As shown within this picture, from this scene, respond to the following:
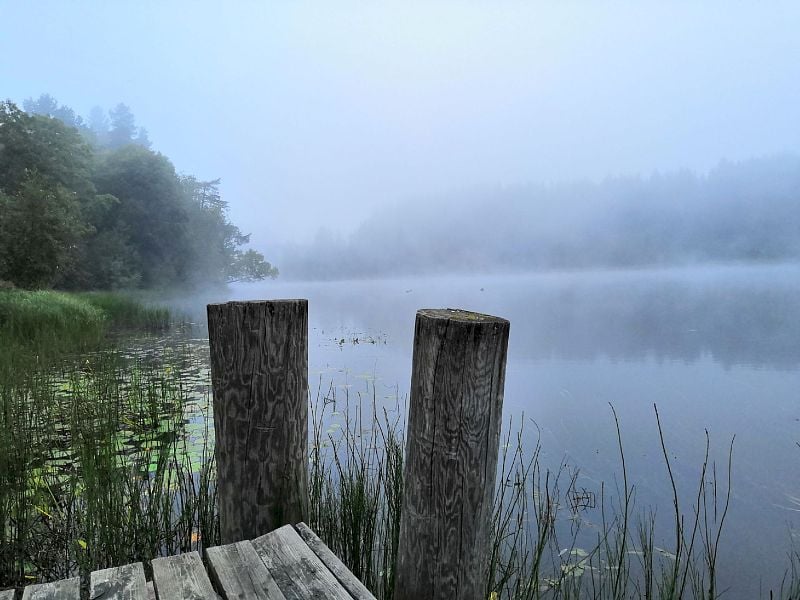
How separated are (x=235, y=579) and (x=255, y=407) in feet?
1.90

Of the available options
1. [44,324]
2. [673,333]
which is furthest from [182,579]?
[673,333]

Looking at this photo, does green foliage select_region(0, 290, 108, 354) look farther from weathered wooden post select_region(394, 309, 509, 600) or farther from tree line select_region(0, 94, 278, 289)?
tree line select_region(0, 94, 278, 289)

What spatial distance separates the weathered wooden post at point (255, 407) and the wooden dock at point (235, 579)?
0.21 metres

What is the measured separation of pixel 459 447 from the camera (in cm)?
155

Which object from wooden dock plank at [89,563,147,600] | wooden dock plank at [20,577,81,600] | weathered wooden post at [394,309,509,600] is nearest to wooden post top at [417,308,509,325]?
weathered wooden post at [394,309,509,600]

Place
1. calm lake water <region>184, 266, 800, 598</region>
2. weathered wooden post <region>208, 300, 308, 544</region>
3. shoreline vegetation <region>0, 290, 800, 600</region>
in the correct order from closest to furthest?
weathered wooden post <region>208, 300, 308, 544</region> → shoreline vegetation <region>0, 290, 800, 600</region> → calm lake water <region>184, 266, 800, 598</region>

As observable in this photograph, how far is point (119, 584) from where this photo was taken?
1.53m

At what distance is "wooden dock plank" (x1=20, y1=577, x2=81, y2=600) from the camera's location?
146 centimetres

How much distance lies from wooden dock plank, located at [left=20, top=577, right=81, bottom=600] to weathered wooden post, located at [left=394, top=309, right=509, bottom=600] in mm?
1007

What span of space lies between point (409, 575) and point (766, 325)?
76.7 feet

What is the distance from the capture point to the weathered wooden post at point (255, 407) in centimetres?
190

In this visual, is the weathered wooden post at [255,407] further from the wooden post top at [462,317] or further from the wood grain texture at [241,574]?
the wooden post top at [462,317]

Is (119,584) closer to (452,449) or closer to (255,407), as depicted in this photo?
(255,407)

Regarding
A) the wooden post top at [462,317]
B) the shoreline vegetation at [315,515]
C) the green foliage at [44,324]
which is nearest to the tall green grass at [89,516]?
the shoreline vegetation at [315,515]
